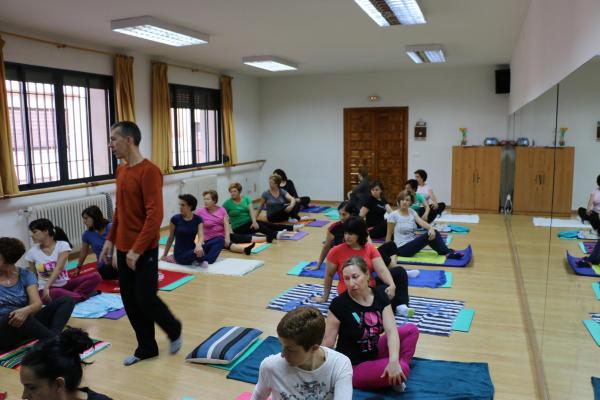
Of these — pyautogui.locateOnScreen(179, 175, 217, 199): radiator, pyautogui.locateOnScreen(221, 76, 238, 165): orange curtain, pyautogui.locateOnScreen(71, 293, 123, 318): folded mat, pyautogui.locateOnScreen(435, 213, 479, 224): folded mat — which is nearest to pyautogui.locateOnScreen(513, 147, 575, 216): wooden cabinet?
pyautogui.locateOnScreen(435, 213, 479, 224): folded mat

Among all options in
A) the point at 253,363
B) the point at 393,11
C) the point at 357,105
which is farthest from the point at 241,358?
the point at 357,105

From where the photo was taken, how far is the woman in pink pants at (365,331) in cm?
280

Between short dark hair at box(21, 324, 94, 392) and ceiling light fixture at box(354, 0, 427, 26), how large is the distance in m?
3.91

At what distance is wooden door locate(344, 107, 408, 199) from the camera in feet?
34.2

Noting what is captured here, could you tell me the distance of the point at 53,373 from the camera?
172 centimetres

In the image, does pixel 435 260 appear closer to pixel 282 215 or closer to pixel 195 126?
pixel 282 215

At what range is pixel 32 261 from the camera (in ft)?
13.8

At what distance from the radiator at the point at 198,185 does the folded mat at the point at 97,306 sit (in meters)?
3.87

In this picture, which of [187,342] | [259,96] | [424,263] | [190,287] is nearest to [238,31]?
[190,287]

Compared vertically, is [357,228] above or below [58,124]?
below

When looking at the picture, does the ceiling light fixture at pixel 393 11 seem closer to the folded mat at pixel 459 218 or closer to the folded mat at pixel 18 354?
the folded mat at pixel 18 354

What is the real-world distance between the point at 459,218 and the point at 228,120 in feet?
15.4

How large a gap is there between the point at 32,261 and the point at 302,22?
12.2 feet

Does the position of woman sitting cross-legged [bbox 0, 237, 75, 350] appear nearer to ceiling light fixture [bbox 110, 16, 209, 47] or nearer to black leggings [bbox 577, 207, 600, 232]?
ceiling light fixture [bbox 110, 16, 209, 47]
